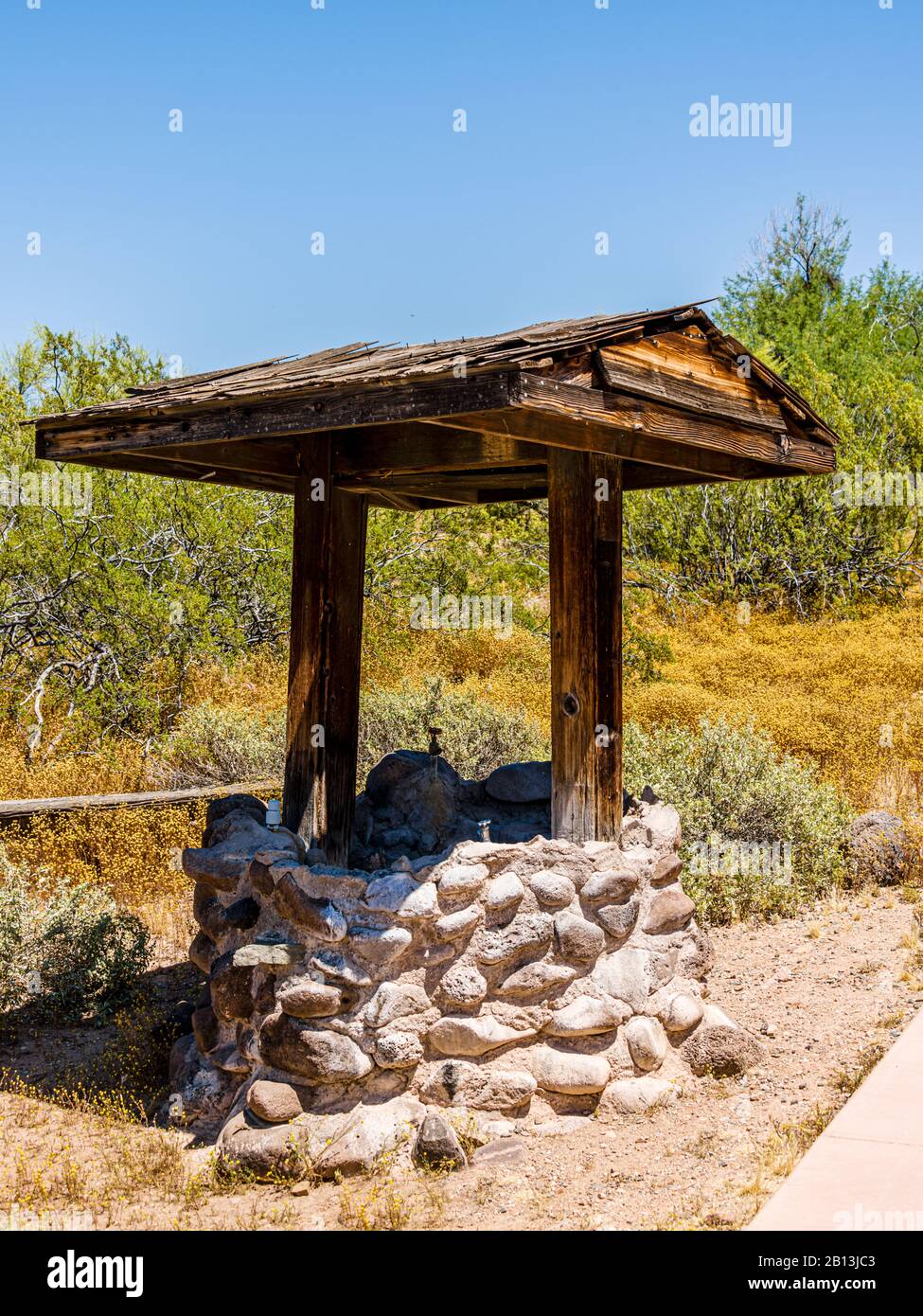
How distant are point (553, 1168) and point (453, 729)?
5.43 meters

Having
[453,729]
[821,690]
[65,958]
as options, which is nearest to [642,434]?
[65,958]

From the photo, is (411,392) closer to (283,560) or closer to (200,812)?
(200,812)

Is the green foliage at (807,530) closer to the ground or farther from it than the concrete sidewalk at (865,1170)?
farther from it

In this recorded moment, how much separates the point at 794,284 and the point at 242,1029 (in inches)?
972

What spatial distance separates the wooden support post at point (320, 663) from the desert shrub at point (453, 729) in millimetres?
3905

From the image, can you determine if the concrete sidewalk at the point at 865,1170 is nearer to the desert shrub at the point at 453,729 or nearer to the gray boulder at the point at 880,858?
the gray boulder at the point at 880,858

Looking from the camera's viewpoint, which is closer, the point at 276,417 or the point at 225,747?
the point at 276,417

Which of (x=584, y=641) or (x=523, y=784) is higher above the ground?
(x=584, y=641)

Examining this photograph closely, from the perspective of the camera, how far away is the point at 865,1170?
3564mm

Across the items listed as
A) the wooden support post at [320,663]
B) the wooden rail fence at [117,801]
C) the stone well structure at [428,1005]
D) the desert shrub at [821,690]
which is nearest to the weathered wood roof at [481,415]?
the wooden support post at [320,663]

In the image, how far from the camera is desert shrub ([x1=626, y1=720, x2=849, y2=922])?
7.07 m

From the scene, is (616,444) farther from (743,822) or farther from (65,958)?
(65,958)

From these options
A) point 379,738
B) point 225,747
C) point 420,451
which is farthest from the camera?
point 379,738

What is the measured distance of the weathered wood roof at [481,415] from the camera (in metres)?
3.92
